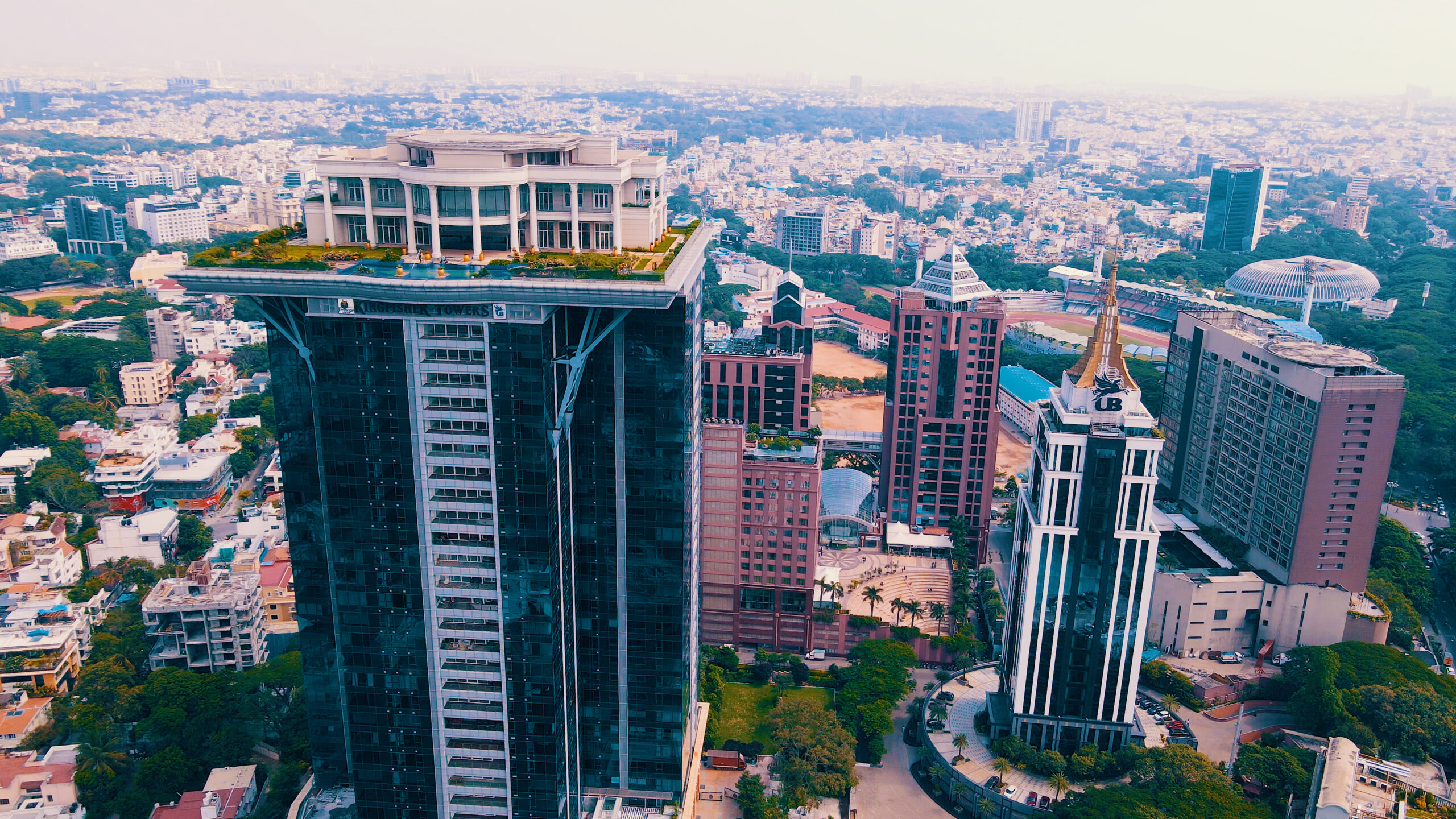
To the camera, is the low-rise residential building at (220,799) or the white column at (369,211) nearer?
the white column at (369,211)

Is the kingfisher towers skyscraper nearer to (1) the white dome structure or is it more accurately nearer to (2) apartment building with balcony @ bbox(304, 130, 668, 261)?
(2) apartment building with balcony @ bbox(304, 130, 668, 261)

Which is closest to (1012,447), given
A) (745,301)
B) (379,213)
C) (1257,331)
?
(1257,331)

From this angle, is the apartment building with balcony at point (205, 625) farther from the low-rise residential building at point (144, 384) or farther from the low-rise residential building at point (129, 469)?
the low-rise residential building at point (144, 384)

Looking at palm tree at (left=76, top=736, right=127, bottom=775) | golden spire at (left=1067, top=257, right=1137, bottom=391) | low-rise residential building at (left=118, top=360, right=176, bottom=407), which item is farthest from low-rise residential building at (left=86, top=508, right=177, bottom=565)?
golden spire at (left=1067, top=257, right=1137, bottom=391)

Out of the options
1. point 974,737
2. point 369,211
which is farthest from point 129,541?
point 974,737

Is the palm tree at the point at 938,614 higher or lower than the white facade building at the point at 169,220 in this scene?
lower

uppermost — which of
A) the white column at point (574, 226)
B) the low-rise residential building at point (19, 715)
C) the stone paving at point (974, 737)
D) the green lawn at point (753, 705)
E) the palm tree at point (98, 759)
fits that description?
the white column at point (574, 226)

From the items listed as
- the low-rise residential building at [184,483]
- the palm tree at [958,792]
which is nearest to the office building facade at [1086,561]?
the palm tree at [958,792]
